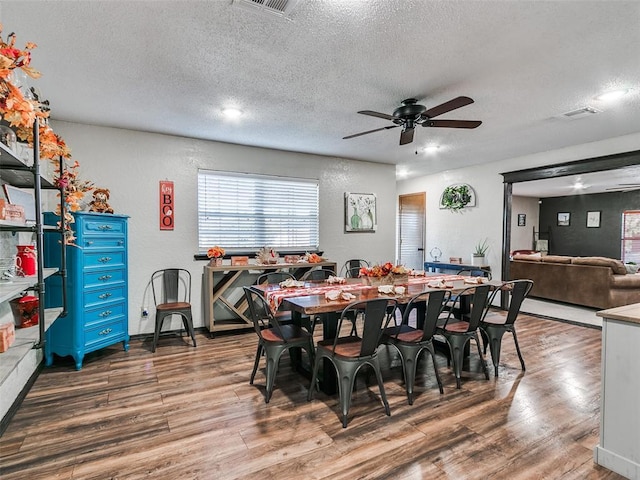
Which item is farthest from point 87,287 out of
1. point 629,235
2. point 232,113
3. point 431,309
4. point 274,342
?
point 629,235

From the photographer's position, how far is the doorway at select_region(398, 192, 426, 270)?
7.90 m

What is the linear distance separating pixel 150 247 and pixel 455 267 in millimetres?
4975

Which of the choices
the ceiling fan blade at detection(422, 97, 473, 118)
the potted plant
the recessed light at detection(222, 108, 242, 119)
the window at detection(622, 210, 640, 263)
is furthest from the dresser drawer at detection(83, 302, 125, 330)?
the window at detection(622, 210, 640, 263)

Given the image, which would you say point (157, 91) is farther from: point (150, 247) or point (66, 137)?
point (150, 247)

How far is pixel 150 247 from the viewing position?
14.5ft

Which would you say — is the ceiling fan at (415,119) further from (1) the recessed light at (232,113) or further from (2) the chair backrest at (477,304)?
Result: (1) the recessed light at (232,113)

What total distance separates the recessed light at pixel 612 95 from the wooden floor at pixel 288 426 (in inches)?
101

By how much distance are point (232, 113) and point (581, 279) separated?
20.2 feet

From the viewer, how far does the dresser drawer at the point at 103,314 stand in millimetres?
3432

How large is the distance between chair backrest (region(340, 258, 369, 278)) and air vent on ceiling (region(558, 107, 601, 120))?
10.5 ft

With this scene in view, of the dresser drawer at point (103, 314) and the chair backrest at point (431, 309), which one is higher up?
the chair backrest at point (431, 309)

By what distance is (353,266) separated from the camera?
580 centimetres

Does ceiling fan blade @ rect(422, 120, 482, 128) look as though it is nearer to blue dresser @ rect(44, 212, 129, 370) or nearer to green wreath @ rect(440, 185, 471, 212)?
blue dresser @ rect(44, 212, 129, 370)

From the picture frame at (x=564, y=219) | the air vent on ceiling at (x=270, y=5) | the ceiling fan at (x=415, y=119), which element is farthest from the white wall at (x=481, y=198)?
the picture frame at (x=564, y=219)
